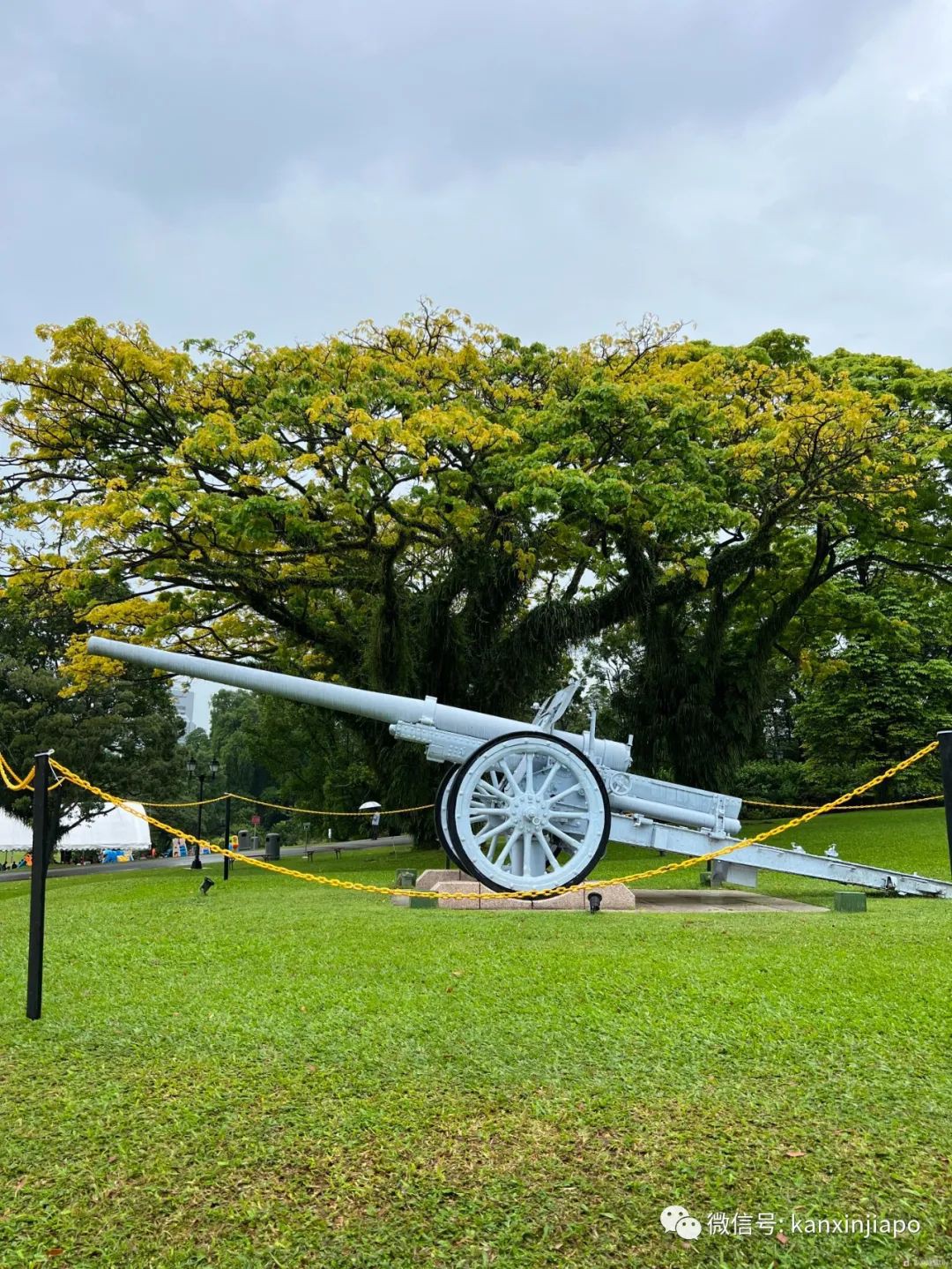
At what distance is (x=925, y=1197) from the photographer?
106 inches

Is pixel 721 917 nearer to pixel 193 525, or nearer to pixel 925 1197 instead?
pixel 925 1197

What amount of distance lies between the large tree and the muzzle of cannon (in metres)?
4.98

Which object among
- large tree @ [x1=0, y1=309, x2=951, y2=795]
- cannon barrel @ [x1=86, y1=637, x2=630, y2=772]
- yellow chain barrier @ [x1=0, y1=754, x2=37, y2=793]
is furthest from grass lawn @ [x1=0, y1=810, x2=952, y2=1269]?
large tree @ [x1=0, y1=309, x2=951, y2=795]

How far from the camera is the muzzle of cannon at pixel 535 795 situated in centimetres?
901

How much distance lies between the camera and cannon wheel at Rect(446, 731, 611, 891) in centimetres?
894

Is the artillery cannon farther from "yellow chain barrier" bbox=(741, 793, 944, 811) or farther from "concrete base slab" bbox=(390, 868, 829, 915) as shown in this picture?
→ "yellow chain barrier" bbox=(741, 793, 944, 811)

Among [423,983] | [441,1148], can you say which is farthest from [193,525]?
[441,1148]

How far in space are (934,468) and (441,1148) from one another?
18628mm

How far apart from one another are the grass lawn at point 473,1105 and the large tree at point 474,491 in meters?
9.38

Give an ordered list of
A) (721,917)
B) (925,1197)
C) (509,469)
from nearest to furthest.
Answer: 1. (925,1197)
2. (721,917)
3. (509,469)

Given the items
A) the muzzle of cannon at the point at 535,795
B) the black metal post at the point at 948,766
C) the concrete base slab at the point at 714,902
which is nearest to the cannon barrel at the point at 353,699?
the muzzle of cannon at the point at 535,795

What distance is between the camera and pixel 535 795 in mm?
9070

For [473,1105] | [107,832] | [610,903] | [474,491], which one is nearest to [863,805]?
[474,491]

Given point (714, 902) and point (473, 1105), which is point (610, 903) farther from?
point (473, 1105)
